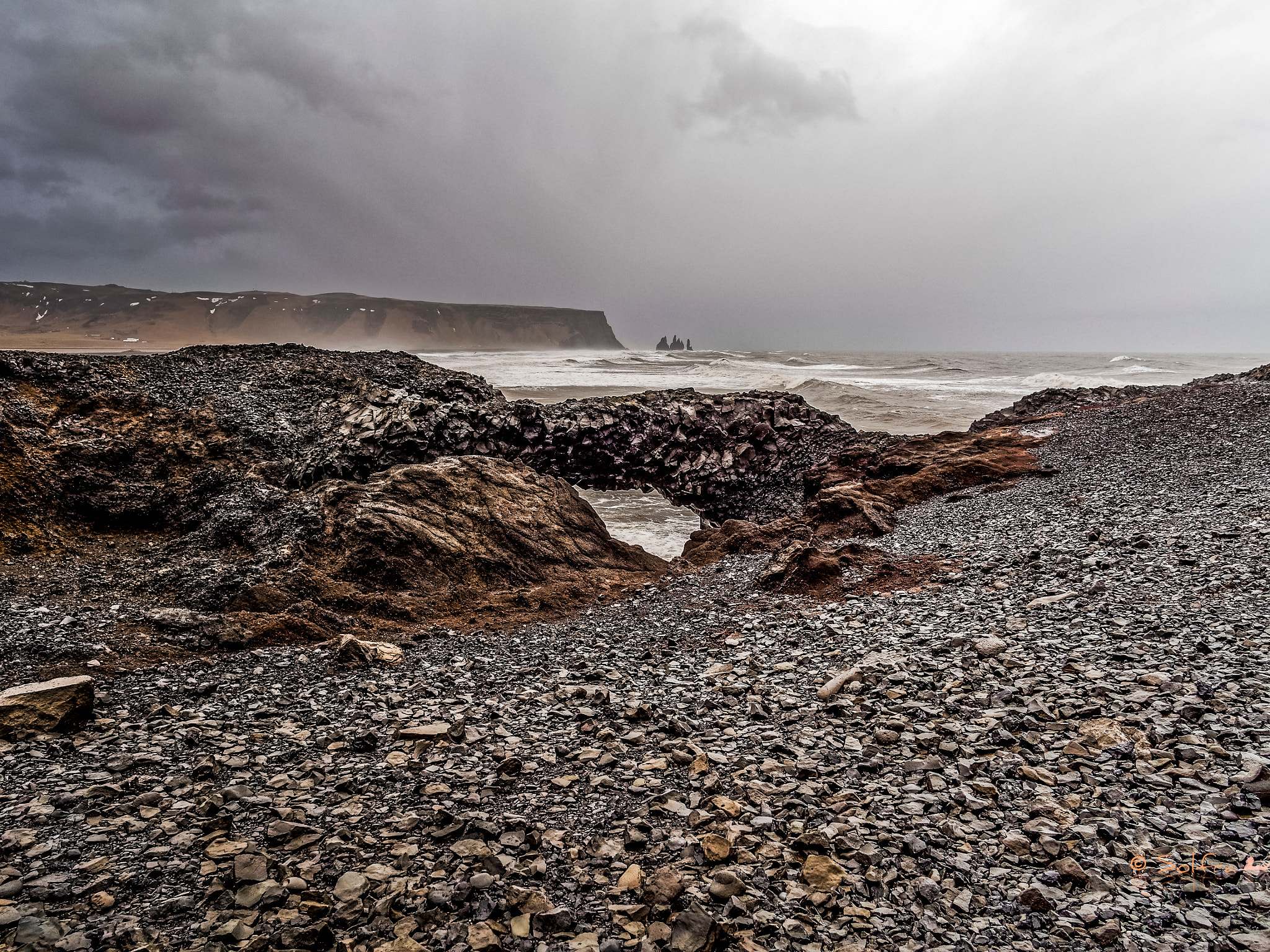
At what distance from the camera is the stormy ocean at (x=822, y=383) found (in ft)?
64.3

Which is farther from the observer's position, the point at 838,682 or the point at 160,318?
the point at 160,318

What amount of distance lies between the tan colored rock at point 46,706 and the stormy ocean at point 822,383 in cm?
1156

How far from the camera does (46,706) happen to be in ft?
16.6

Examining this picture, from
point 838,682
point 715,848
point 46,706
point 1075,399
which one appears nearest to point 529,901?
point 715,848

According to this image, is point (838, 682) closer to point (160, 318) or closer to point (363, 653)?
point (363, 653)

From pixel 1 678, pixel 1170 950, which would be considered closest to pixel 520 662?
pixel 1 678

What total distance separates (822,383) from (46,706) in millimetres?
55079

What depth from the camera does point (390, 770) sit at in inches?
192

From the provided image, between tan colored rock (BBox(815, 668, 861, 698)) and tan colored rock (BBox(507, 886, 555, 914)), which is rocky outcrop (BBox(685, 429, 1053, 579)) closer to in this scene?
tan colored rock (BBox(815, 668, 861, 698))

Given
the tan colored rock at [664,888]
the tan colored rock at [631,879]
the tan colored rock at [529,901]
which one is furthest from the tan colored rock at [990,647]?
the tan colored rock at [529,901]

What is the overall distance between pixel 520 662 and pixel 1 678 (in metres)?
5.03

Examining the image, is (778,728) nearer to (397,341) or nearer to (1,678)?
(1,678)

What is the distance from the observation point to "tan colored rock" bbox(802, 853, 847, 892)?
141 inches
